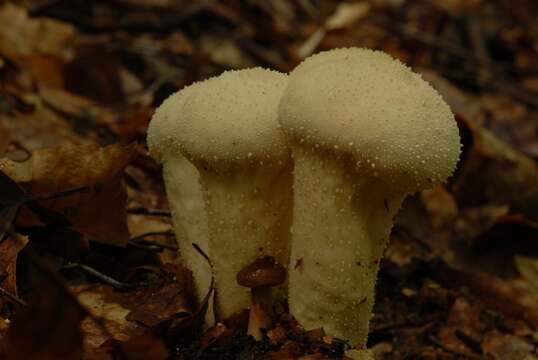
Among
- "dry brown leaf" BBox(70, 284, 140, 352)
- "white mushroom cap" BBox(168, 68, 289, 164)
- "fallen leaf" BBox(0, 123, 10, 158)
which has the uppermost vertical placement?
"white mushroom cap" BBox(168, 68, 289, 164)

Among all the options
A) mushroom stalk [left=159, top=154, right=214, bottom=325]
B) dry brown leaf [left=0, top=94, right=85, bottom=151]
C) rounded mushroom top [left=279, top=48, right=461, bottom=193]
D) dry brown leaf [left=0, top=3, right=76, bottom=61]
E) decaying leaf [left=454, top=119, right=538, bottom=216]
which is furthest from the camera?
dry brown leaf [left=0, top=3, right=76, bottom=61]

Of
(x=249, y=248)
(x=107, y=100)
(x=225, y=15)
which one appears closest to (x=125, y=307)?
(x=249, y=248)

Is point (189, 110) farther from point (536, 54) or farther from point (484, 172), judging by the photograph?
point (536, 54)

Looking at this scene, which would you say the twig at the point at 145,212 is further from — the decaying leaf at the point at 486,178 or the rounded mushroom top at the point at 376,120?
the decaying leaf at the point at 486,178

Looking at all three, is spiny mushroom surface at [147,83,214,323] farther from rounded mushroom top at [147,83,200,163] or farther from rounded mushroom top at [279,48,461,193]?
rounded mushroom top at [279,48,461,193]

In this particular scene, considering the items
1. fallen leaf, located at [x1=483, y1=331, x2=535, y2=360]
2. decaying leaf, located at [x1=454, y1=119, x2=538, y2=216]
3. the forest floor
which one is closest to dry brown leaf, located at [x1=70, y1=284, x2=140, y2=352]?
the forest floor

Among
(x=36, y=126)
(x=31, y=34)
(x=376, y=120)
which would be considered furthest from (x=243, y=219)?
(x=31, y=34)
